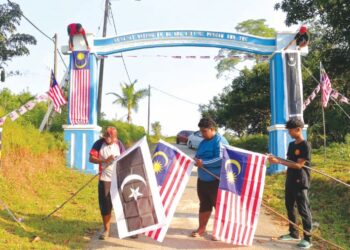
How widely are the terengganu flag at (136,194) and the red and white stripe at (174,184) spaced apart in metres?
0.31

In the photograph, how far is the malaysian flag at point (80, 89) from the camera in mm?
13344

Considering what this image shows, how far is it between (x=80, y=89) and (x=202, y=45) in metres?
4.11

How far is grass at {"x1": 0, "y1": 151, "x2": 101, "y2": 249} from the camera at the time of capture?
21.4 ft

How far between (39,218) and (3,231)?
1104 mm

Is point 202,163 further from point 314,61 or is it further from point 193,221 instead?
point 314,61

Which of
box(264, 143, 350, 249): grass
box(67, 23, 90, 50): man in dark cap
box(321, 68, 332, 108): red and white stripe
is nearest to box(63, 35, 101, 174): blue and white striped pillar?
box(67, 23, 90, 50): man in dark cap

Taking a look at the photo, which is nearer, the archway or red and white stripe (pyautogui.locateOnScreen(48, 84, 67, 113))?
red and white stripe (pyautogui.locateOnScreen(48, 84, 67, 113))

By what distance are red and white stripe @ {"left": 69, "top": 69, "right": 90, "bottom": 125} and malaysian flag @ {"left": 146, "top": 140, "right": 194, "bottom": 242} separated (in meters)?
6.96

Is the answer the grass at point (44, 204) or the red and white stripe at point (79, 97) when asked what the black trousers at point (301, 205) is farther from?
the red and white stripe at point (79, 97)

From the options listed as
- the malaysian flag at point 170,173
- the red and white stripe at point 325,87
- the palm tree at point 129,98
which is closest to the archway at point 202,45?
the red and white stripe at point 325,87

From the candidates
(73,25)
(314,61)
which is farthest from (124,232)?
(314,61)

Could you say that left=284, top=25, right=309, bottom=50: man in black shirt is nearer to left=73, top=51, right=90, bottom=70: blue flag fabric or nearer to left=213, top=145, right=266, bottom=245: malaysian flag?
left=73, top=51, right=90, bottom=70: blue flag fabric

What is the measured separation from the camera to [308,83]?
2198cm

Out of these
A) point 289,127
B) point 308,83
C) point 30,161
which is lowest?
point 30,161
